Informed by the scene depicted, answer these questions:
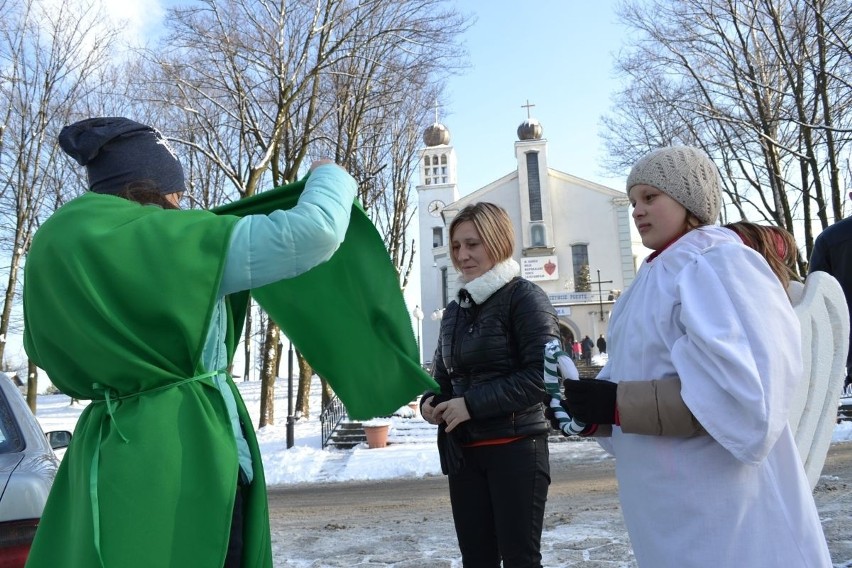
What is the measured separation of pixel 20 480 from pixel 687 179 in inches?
102

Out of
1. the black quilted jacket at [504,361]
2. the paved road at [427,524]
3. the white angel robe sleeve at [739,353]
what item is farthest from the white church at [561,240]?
the white angel robe sleeve at [739,353]

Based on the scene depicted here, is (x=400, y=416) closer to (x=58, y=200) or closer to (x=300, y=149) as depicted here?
(x=300, y=149)

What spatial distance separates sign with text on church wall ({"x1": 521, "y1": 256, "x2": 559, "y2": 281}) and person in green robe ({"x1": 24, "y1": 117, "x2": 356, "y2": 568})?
141 ft

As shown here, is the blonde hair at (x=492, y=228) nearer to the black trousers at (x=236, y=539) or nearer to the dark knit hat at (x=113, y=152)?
the dark knit hat at (x=113, y=152)

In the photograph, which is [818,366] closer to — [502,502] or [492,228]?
[502,502]

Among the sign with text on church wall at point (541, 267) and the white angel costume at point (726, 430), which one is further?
the sign with text on church wall at point (541, 267)

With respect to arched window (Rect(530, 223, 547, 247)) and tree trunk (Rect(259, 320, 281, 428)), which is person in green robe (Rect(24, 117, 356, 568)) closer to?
tree trunk (Rect(259, 320, 281, 428))

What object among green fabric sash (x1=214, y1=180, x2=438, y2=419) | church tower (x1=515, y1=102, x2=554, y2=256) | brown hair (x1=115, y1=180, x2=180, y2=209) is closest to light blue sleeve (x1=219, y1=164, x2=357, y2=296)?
brown hair (x1=115, y1=180, x2=180, y2=209)

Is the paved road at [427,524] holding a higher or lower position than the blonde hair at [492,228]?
lower

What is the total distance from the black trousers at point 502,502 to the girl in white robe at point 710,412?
0.81 metres

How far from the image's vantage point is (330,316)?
8.09 feet

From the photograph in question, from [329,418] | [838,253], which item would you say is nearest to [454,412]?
[838,253]

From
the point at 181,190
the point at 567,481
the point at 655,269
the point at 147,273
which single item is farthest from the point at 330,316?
the point at 567,481

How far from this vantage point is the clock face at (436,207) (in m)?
53.3
